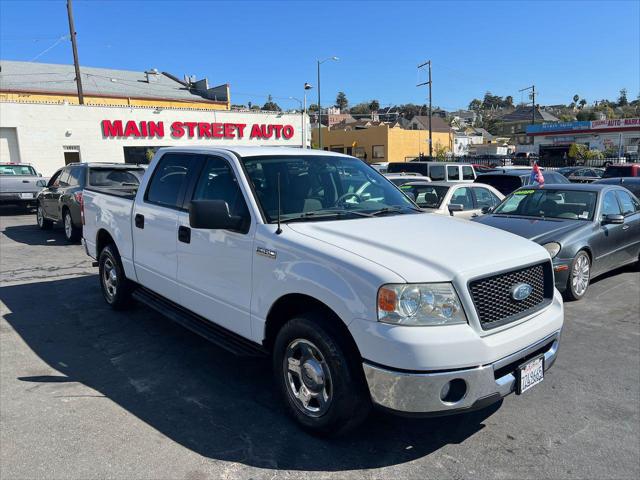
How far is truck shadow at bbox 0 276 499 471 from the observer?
323 cm

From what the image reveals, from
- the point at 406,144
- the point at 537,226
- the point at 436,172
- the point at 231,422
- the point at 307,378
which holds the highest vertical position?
the point at 406,144

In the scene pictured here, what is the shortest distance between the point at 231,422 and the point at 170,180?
2386mm

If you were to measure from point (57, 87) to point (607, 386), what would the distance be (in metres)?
48.2

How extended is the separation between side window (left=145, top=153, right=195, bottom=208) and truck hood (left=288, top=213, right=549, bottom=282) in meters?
1.56

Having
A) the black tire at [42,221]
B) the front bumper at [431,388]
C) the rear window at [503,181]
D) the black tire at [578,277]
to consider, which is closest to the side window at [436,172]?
the rear window at [503,181]

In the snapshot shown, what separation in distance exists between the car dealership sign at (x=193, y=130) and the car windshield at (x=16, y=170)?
40.1ft

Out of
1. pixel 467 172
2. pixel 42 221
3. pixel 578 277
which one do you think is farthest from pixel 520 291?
pixel 467 172

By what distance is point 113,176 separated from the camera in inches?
419

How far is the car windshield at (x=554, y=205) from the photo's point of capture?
24.4 ft

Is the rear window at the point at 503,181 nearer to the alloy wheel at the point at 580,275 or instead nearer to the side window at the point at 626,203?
the side window at the point at 626,203

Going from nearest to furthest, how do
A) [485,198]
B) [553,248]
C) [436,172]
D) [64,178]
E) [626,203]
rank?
[553,248]
[626,203]
[485,198]
[64,178]
[436,172]

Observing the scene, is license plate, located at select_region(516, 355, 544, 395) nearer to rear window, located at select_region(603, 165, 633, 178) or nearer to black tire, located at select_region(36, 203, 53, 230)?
black tire, located at select_region(36, 203, 53, 230)

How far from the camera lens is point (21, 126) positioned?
25.1 m

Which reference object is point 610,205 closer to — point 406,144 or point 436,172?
point 436,172
